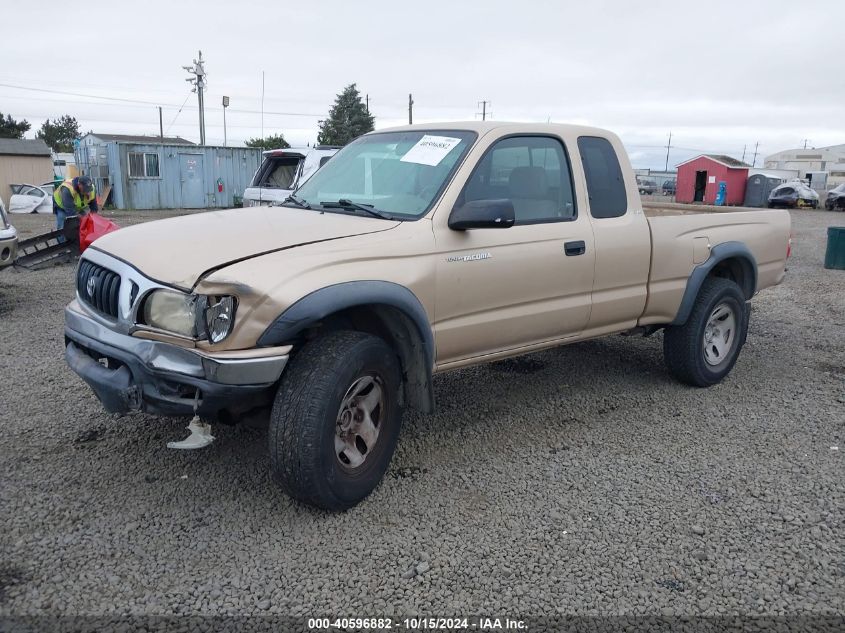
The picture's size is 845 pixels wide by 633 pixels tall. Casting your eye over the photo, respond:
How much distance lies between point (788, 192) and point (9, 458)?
38.0m

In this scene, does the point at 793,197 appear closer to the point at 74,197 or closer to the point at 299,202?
the point at 74,197

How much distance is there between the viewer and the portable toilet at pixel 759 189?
37344 millimetres

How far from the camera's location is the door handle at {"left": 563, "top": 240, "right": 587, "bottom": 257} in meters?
4.41

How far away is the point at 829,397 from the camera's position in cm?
543

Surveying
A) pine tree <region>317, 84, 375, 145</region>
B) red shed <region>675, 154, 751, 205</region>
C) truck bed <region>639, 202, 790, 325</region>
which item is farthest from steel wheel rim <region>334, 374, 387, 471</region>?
pine tree <region>317, 84, 375, 145</region>

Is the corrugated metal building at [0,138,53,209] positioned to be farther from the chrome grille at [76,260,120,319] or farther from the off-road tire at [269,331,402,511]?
the off-road tire at [269,331,402,511]

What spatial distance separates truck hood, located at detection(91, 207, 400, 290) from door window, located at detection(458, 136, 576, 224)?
71 centimetres

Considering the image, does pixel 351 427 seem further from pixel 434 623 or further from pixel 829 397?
pixel 829 397

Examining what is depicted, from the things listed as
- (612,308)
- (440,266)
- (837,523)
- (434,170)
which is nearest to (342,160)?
(434,170)

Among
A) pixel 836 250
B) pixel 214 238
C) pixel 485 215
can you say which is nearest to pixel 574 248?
pixel 485 215

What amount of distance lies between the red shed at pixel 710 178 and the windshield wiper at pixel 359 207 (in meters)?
36.8

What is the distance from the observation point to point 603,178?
15.8 feet

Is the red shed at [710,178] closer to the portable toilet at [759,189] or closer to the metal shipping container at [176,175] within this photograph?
the portable toilet at [759,189]

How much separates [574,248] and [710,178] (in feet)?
123
